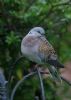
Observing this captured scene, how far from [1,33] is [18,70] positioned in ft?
1.10

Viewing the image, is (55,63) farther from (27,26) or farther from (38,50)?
(27,26)

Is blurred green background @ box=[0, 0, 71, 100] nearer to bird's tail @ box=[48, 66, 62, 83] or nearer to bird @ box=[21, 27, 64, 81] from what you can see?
bird @ box=[21, 27, 64, 81]

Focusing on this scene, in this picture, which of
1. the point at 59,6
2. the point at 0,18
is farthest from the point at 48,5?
the point at 0,18

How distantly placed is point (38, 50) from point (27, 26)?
83 centimetres

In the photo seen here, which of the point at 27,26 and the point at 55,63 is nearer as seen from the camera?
the point at 55,63

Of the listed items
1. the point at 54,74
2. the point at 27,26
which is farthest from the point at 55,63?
the point at 27,26

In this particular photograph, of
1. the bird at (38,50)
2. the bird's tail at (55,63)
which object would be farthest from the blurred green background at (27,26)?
the bird's tail at (55,63)

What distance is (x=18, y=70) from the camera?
408 cm

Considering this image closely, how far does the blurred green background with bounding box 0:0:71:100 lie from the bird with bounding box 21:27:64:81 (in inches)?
23.6

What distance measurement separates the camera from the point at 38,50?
3189 millimetres

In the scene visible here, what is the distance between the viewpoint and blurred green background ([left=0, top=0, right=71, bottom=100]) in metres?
3.89

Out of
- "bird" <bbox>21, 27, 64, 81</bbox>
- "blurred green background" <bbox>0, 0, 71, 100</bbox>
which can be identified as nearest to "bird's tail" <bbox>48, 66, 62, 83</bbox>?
"bird" <bbox>21, 27, 64, 81</bbox>

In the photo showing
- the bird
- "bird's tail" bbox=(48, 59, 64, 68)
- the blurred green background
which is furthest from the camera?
the blurred green background

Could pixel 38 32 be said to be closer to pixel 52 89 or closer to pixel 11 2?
pixel 11 2
